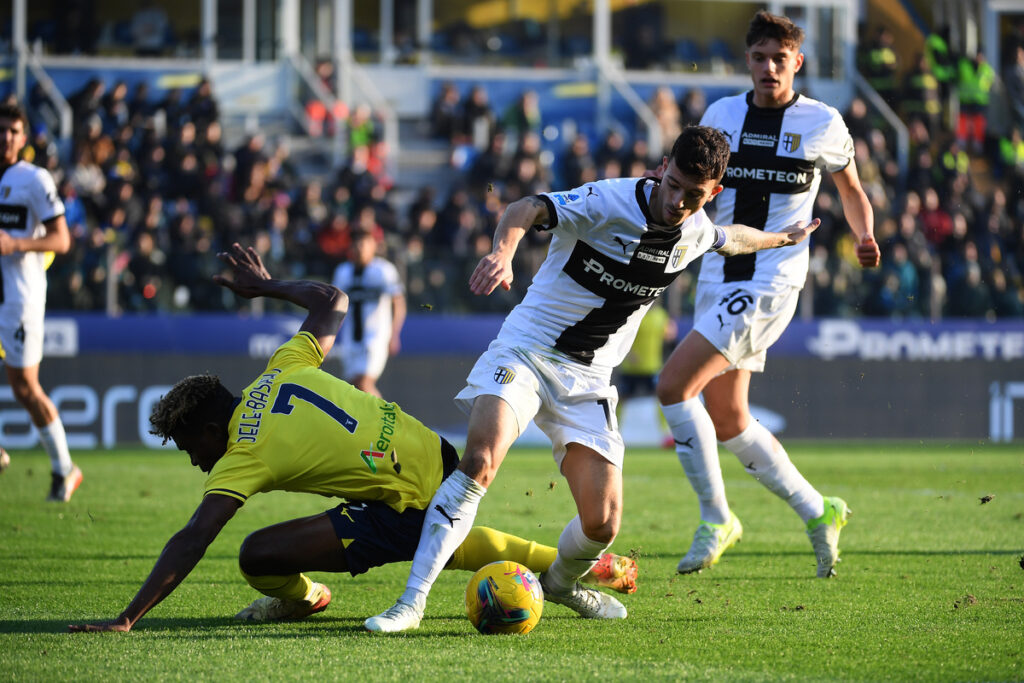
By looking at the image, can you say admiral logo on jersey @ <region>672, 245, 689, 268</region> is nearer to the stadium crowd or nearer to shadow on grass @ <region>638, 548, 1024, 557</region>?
shadow on grass @ <region>638, 548, 1024, 557</region>

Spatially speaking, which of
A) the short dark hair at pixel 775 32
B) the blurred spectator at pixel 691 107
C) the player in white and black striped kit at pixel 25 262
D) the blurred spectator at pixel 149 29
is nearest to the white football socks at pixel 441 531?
the short dark hair at pixel 775 32

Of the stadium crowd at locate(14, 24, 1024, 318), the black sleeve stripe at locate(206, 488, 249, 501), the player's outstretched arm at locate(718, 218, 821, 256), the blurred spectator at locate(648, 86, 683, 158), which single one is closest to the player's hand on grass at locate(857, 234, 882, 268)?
the player's outstretched arm at locate(718, 218, 821, 256)

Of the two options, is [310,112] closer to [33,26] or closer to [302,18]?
[302,18]

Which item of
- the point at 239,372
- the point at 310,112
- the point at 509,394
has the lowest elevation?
the point at 239,372

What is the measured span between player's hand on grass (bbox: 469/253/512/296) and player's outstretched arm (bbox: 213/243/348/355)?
122 cm

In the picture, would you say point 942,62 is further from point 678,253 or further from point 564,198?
point 564,198

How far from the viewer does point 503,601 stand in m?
5.00

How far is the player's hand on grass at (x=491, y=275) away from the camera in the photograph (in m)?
4.44

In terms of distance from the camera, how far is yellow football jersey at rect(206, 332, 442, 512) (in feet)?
16.1

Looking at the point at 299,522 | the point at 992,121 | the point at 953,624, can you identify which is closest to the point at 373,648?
the point at 299,522

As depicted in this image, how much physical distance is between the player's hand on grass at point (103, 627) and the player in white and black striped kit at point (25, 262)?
4.21m

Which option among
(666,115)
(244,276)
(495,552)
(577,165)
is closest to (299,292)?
(244,276)

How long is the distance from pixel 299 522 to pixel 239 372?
10577 mm

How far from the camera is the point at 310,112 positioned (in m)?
22.8
